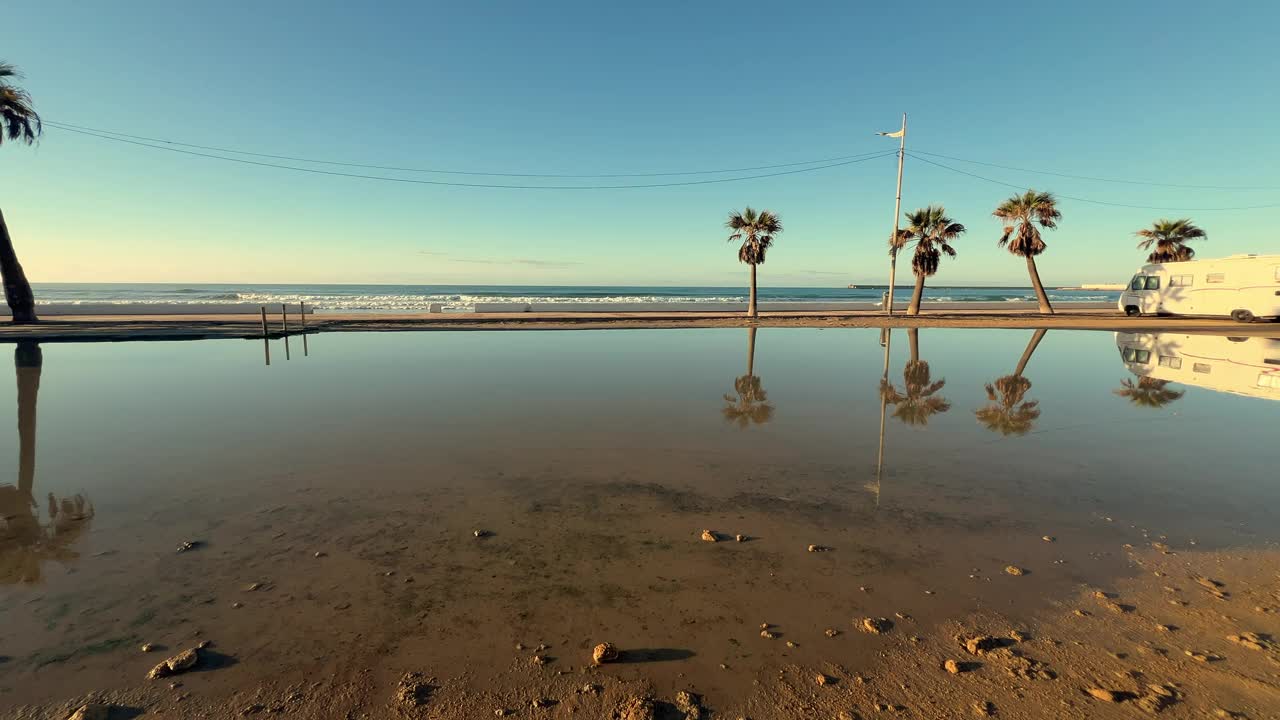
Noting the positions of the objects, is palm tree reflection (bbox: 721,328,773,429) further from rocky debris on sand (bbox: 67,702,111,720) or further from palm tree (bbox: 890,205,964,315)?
palm tree (bbox: 890,205,964,315)

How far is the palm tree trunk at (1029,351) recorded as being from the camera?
16328mm

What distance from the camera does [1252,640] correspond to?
12.2 ft

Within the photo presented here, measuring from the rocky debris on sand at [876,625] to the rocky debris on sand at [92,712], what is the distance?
4.91 m

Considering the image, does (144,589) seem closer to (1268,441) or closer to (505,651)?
(505,651)

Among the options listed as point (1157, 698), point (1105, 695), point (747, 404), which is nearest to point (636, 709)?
point (1105, 695)

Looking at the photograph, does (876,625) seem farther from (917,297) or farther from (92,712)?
(917,297)

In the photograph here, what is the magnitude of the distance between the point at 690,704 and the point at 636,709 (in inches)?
13.3

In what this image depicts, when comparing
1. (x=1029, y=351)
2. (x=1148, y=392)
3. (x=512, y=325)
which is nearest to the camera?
(x=1148, y=392)

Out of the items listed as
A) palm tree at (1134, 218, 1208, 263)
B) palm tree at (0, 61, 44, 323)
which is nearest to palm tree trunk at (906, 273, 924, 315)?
palm tree at (1134, 218, 1208, 263)

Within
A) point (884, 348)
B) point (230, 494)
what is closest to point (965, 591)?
point (230, 494)

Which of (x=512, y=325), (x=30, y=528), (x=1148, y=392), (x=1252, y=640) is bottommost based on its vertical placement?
(x=30, y=528)

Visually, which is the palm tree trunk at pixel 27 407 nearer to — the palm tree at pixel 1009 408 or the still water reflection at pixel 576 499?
the still water reflection at pixel 576 499

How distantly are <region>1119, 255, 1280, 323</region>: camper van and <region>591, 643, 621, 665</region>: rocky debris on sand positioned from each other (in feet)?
138

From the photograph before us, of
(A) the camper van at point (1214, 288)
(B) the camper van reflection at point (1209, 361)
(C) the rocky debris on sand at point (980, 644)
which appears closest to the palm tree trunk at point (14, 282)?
(C) the rocky debris on sand at point (980, 644)
